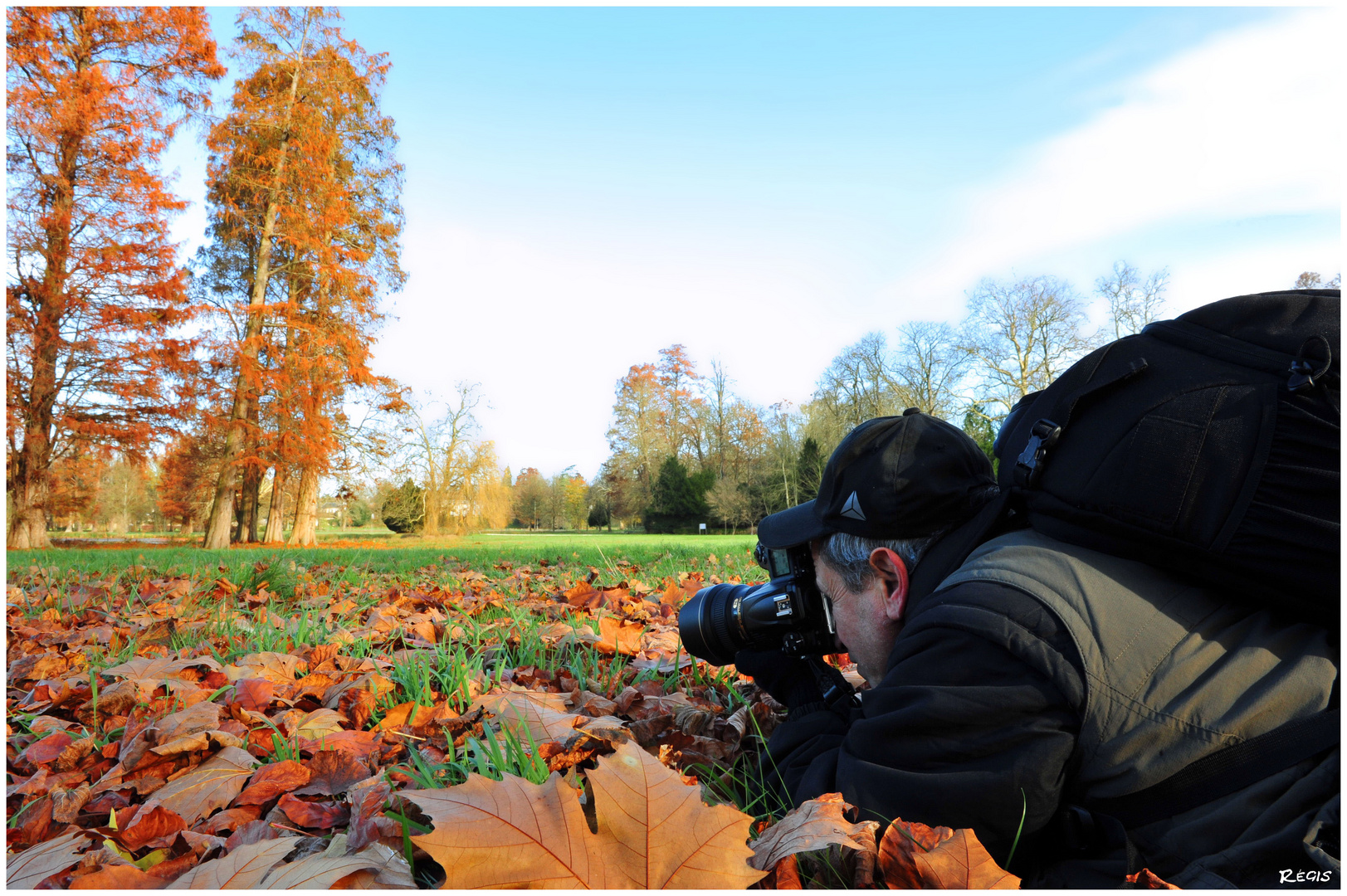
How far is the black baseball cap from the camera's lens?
1434 mm

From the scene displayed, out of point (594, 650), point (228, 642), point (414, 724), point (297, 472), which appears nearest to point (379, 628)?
point (228, 642)

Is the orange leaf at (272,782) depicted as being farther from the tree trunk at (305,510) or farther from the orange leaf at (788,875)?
the tree trunk at (305,510)

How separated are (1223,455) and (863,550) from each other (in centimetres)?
67

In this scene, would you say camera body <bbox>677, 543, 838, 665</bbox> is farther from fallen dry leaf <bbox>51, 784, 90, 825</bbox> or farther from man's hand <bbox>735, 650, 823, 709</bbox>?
fallen dry leaf <bbox>51, 784, 90, 825</bbox>

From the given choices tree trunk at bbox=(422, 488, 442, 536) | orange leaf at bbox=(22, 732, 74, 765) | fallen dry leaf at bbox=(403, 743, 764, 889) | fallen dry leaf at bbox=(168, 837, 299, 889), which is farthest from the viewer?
tree trunk at bbox=(422, 488, 442, 536)

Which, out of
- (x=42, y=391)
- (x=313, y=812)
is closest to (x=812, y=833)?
(x=313, y=812)

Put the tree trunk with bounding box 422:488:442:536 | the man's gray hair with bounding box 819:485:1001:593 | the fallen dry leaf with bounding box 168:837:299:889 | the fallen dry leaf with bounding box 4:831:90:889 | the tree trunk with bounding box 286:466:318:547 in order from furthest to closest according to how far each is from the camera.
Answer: the tree trunk with bounding box 422:488:442:536 < the tree trunk with bounding box 286:466:318:547 < the man's gray hair with bounding box 819:485:1001:593 < the fallen dry leaf with bounding box 4:831:90:889 < the fallen dry leaf with bounding box 168:837:299:889

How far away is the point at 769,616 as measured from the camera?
1741 millimetres

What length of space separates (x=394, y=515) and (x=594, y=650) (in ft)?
96.3

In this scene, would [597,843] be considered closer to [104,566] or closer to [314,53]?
[104,566]

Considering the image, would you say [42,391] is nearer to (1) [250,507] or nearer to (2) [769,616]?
(1) [250,507]

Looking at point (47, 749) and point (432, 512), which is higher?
point (432, 512)

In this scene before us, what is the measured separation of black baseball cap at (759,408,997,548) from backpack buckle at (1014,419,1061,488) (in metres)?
0.16

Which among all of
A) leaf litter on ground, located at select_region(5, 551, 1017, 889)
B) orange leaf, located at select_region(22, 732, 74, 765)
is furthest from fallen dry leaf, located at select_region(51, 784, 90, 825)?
orange leaf, located at select_region(22, 732, 74, 765)
